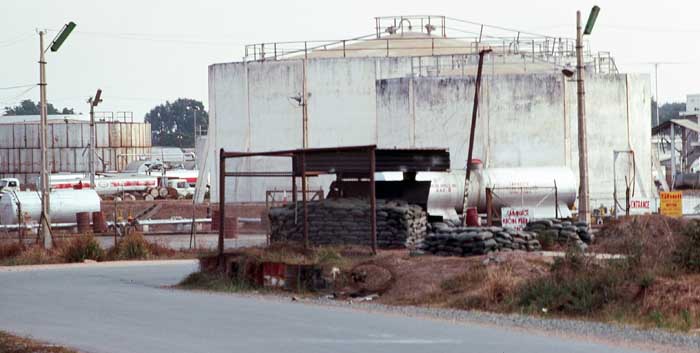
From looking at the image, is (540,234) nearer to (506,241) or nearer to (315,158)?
(506,241)

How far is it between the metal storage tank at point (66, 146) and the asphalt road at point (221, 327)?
92547 mm

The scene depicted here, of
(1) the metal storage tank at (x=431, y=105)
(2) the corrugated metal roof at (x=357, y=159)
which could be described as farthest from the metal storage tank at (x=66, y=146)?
(2) the corrugated metal roof at (x=357, y=159)

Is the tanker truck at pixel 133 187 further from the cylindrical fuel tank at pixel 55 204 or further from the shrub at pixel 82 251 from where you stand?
the shrub at pixel 82 251

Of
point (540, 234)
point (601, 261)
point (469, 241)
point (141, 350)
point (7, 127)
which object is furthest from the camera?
point (7, 127)

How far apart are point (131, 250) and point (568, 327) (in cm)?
2449

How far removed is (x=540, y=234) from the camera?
29797 millimetres

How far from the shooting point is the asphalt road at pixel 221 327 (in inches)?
601

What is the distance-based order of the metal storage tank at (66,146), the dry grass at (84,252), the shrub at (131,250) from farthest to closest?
the metal storage tank at (66,146) < the shrub at (131,250) < the dry grass at (84,252)

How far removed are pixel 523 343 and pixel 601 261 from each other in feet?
20.6

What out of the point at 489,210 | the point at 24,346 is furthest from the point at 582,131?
the point at 24,346

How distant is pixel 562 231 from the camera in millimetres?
30469

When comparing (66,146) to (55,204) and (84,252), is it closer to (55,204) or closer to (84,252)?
(55,204)

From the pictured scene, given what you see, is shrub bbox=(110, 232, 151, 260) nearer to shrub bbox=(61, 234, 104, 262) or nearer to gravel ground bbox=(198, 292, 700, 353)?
shrub bbox=(61, 234, 104, 262)

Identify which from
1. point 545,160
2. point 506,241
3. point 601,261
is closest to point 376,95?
point 545,160
